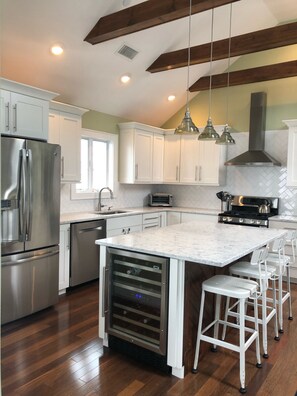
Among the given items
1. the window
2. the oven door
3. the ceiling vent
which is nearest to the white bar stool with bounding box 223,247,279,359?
the oven door

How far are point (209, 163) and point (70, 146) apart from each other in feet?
8.34

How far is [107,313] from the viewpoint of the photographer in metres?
2.74

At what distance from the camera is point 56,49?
3775 mm

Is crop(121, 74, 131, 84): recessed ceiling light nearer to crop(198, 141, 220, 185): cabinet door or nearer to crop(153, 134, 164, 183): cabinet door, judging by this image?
crop(153, 134, 164, 183): cabinet door

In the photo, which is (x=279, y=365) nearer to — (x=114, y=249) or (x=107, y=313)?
(x=107, y=313)

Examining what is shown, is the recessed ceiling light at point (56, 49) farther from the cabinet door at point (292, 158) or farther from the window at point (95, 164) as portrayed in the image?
the cabinet door at point (292, 158)

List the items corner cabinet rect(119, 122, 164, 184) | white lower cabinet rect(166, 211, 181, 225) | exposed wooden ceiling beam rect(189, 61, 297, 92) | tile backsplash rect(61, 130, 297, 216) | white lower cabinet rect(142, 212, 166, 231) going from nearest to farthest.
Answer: exposed wooden ceiling beam rect(189, 61, 297, 92) < tile backsplash rect(61, 130, 297, 216) < white lower cabinet rect(142, 212, 166, 231) < corner cabinet rect(119, 122, 164, 184) < white lower cabinet rect(166, 211, 181, 225)

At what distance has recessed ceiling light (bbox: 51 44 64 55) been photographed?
3.74 metres

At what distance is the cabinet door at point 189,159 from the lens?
5891 mm

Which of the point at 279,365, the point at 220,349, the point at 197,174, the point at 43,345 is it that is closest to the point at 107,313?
the point at 43,345

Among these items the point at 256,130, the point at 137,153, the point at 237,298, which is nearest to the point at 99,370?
the point at 237,298

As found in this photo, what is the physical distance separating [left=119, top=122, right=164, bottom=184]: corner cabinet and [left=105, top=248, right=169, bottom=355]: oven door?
305cm

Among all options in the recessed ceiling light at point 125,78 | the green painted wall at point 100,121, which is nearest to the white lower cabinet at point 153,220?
the green painted wall at point 100,121

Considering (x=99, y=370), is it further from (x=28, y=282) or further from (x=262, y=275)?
(x=262, y=275)
